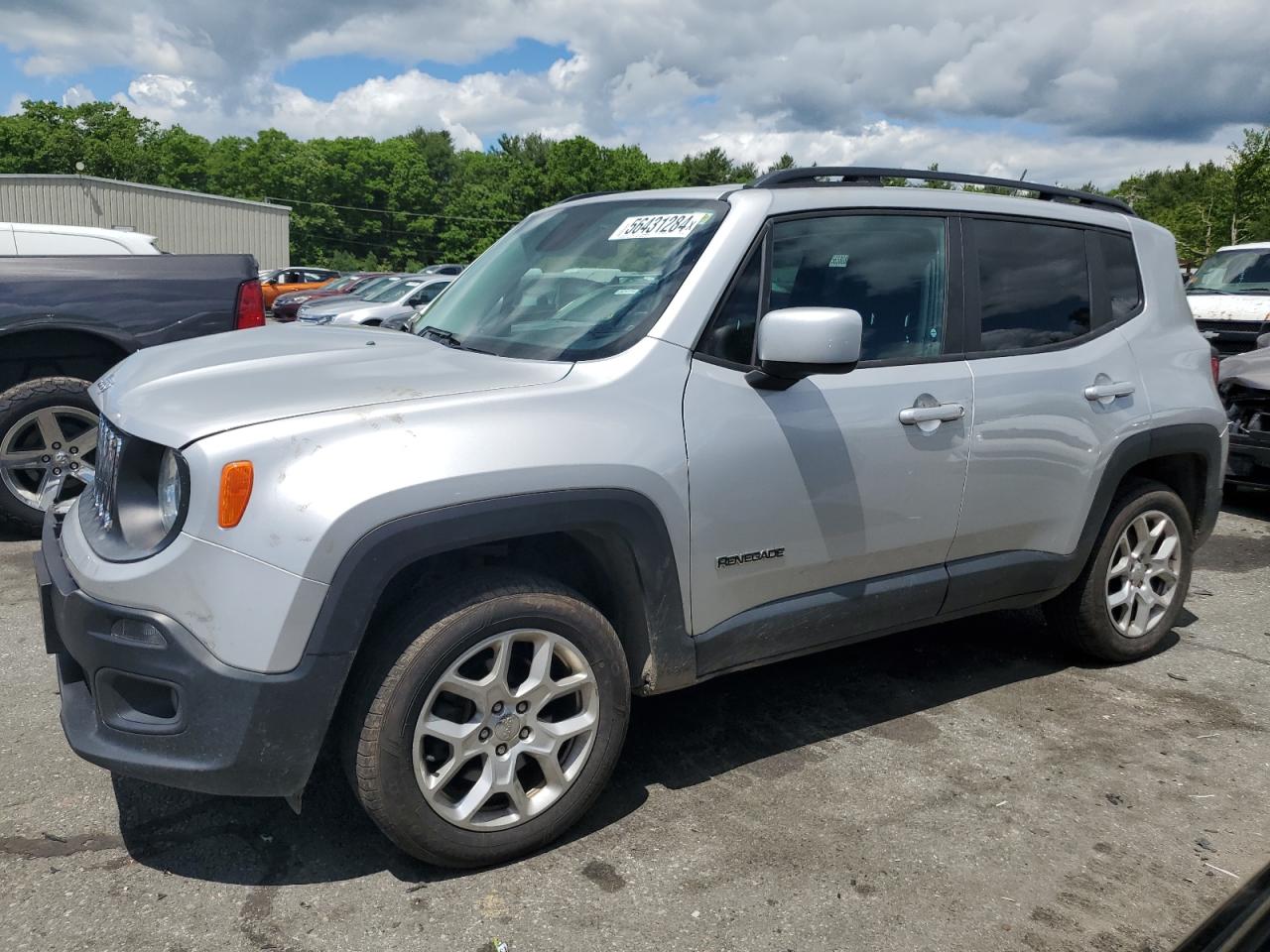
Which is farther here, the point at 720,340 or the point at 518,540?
the point at 720,340

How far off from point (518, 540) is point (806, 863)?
1.21 m

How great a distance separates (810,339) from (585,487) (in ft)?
2.48

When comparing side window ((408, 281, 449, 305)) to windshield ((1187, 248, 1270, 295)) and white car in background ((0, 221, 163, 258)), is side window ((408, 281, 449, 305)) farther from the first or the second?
windshield ((1187, 248, 1270, 295))

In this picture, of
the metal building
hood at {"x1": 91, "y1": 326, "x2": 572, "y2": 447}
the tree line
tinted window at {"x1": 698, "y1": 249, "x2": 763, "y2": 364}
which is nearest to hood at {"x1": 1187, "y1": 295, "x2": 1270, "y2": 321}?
tinted window at {"x1": 698, "y1": 249, "x2": 763, "y2": 364}

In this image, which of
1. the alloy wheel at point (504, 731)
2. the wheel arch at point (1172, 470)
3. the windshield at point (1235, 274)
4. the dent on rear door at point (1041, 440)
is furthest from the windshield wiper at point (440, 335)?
the windshield at point (1235, 274)

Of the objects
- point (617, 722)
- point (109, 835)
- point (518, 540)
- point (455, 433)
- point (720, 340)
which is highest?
point (720, 340)

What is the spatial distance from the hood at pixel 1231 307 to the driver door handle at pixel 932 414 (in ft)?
28.7

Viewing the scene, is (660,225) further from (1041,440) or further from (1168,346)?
(1168,346)

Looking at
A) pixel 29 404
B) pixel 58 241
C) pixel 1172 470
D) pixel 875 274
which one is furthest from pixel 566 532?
pixel 58 241

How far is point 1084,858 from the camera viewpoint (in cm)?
304

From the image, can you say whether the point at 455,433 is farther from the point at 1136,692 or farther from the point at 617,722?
the point at 1136,692

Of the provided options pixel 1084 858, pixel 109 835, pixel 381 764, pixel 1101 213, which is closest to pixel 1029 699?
pixel 1084 858

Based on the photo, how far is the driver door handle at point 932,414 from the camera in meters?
3.45

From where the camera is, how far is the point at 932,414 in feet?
11.5
